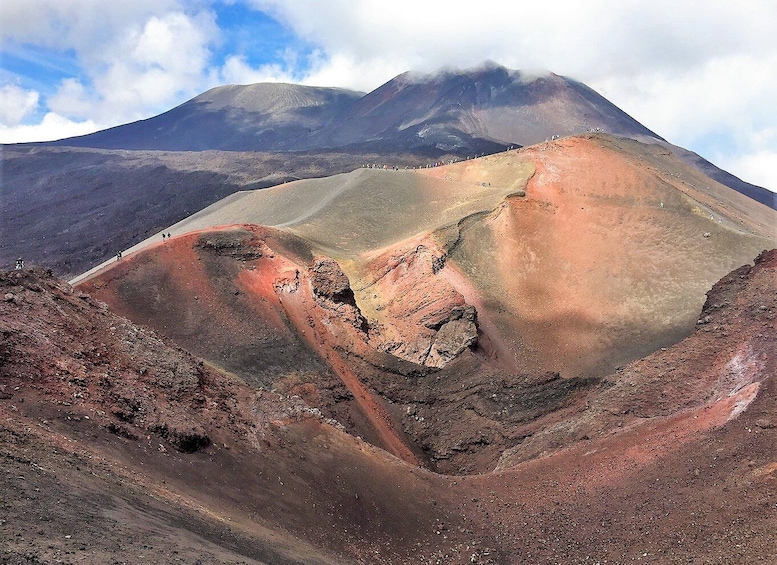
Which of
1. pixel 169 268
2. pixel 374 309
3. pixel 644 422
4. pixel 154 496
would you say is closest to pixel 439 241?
pixel 374 309

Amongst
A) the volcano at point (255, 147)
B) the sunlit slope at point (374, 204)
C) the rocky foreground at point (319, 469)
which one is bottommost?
the rocky foreground at point (319, 469)

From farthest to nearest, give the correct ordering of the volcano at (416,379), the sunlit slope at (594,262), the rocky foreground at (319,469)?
the sunlit slope at (594,262)
the volcano at (416,379)
the rocky foreground at (319,469)

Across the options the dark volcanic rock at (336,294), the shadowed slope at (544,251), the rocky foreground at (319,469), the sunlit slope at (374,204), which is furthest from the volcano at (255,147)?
the rocky foreground at (319,469)

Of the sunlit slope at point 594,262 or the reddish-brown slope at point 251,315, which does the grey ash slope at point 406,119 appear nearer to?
the sunlit slope at point 594,262

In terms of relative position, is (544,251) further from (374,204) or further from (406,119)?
(406,119)

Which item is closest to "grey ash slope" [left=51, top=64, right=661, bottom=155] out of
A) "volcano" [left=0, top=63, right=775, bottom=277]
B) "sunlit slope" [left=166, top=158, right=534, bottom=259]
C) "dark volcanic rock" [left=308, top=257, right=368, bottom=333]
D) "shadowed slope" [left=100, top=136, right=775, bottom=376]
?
"volcano" [left=0, top=63, right=775, bottom=277]

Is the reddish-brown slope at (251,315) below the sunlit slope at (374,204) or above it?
below

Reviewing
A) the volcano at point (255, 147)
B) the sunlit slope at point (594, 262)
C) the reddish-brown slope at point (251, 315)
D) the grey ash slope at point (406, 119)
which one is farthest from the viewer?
the grey ash slope at point (406, 119)

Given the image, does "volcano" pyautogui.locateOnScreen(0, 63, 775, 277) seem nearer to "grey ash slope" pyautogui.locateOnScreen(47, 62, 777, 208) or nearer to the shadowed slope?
"grey ash slope" pyautogui.locateOnScreen(47, 62, 777, 208)

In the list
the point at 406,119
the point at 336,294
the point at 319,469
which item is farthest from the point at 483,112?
the point at 319,469
